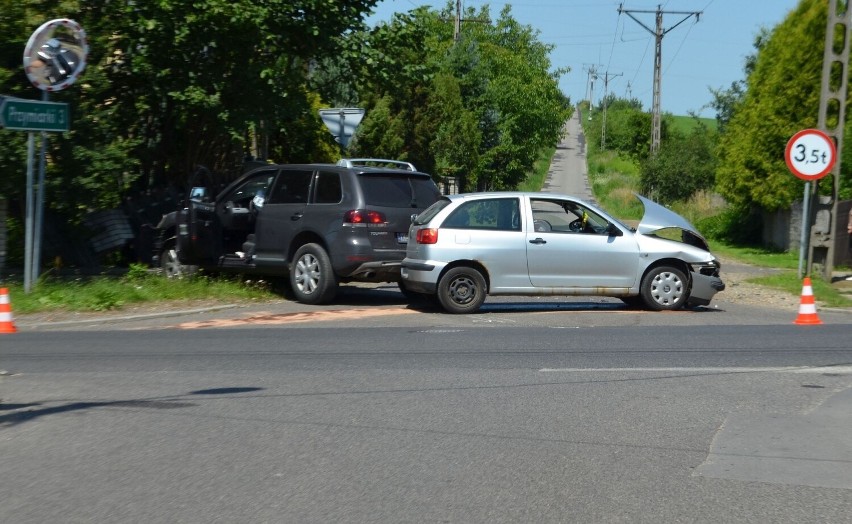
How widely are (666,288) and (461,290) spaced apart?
2915 millimetres

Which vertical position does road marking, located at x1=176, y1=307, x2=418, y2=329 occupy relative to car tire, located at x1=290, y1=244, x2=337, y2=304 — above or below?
below

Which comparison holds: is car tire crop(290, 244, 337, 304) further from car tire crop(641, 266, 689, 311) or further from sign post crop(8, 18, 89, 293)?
car tire crop(641, 266, 689, 311)

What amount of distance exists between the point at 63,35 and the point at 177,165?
709 centimetres

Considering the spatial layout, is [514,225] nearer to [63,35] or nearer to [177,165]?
[63,35]

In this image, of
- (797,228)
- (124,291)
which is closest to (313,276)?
(124,291)

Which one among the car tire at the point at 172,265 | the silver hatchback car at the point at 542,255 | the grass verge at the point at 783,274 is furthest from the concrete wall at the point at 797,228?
the car tire at the point at 172,265

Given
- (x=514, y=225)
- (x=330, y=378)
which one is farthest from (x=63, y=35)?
(x=330, y=378)

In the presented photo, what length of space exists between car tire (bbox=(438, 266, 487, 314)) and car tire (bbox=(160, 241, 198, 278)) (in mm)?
4674

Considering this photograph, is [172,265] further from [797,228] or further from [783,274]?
[797,228]

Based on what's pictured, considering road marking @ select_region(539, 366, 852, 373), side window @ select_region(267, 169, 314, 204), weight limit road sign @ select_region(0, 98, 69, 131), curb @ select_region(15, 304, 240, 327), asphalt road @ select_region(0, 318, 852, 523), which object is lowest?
curb @ select_region(15, 304, 240, 327)

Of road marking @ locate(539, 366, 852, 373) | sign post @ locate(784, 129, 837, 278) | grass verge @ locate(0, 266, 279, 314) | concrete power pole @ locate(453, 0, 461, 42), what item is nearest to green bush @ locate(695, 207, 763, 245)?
concrete power pole @ locate(453, 0, 461, 42)

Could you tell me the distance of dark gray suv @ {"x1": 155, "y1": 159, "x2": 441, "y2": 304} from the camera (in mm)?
15320

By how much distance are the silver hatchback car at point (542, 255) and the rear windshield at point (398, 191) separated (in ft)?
2.40

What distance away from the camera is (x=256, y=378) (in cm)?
962
